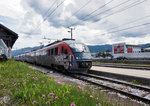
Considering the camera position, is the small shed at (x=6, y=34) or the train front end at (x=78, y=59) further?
the small shed at (x=6, y=34)

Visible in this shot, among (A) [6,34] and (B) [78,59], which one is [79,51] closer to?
(B) [78,59]

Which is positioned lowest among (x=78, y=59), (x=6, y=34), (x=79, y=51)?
(x=78, y=59)

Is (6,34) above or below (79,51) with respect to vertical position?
above

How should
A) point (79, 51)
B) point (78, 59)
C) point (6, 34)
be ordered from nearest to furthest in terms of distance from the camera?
point (78, 59)
point (79, 51)
point (6, 34)

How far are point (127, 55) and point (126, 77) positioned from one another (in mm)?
37060

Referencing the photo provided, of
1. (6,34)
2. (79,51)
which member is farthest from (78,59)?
(6,34)

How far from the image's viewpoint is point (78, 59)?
9.27m

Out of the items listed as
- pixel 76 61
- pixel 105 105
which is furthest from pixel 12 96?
pixel 76 61

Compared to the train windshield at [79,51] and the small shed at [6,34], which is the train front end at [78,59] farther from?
the small shed at [6,34]

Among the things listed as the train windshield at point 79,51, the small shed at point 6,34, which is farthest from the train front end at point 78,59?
the small shed at point 6,34

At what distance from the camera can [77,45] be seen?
10.2 m

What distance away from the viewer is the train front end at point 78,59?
922 centimetres

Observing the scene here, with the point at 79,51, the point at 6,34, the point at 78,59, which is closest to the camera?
the point at 78,59

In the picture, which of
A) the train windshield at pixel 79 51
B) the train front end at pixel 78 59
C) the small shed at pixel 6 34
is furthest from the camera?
the small shed at pixel 6 34
